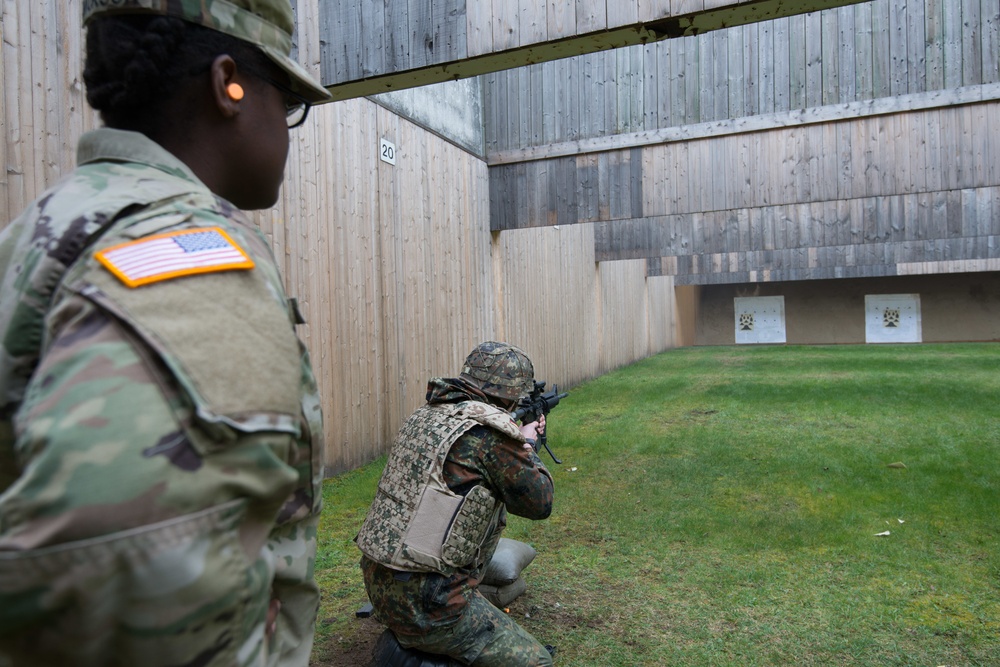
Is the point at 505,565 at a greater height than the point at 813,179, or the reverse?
the point at 813,179

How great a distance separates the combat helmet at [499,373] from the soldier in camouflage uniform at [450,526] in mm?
182

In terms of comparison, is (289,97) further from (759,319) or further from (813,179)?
(759,319)

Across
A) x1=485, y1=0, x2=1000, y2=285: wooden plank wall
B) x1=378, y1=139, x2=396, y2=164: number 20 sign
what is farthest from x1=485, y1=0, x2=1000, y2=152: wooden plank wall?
x1=378, y1=139, x2=396, y2=164: number 20 sign

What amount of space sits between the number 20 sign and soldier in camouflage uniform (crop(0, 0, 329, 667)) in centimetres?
576

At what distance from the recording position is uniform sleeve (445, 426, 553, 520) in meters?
2.44

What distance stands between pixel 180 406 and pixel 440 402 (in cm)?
211

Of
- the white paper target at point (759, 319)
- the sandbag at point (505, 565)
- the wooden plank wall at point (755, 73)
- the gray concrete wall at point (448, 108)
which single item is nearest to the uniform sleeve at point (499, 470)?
the sandbag at point (505, 565)

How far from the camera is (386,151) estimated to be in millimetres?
6512

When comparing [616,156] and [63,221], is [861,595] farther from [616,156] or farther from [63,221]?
[616,156]

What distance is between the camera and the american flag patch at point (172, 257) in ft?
2.02

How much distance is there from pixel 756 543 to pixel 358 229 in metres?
4.20

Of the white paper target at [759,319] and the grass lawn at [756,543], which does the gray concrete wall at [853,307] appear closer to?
the white paper target at [759,319]

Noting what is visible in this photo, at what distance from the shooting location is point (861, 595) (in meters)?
3.40

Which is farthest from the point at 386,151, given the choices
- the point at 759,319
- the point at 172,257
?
the point at 759,319
